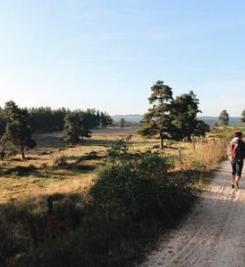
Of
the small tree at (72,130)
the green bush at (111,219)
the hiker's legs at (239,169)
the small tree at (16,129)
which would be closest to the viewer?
the green bush at (111,219)

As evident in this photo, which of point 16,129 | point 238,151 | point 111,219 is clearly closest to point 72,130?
point 16,129

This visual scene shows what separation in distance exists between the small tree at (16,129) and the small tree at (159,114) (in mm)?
23994

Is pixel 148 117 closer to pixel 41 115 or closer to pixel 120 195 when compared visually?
pixel 120 195

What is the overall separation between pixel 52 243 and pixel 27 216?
3881 millimetres

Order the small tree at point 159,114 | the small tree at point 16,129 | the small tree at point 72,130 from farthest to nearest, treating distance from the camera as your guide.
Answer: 1. the small tree at point 72,130
2. the small tree at point 16,129
3. the small tree at point 159,114

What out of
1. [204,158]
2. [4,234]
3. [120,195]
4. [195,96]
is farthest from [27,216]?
[195,96]

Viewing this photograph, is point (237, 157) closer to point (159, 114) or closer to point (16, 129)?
point (159, 114)

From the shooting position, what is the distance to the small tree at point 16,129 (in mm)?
66312

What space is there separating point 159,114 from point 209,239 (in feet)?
143

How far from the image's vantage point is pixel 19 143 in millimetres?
68375

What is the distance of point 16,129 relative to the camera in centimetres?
6631

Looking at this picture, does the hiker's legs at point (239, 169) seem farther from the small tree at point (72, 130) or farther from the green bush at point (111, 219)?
the small tree at point (72, 130)

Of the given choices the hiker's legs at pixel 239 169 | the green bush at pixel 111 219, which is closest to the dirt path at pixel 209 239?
the green bush at pixel 111 219

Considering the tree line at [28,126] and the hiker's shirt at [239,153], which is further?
the tree line at [28,126]
